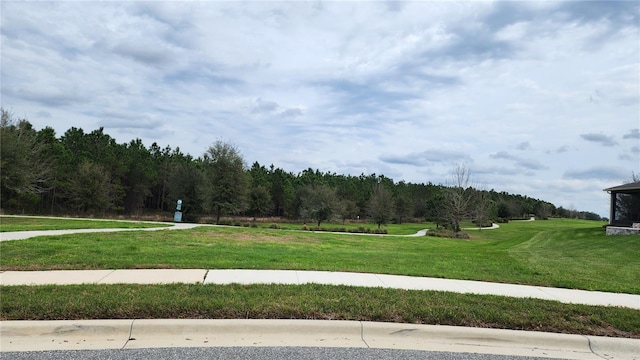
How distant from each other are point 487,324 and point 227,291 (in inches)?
147

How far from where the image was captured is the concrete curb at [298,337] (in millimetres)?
4816

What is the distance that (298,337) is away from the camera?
16.9 feet

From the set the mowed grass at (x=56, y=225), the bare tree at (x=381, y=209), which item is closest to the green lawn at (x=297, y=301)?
the mowed grass at (x=56, y=225)

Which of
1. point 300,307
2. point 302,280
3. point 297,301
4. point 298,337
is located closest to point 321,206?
point 302,280

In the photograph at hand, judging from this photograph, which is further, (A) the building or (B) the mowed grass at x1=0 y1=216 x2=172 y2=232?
(A) the building

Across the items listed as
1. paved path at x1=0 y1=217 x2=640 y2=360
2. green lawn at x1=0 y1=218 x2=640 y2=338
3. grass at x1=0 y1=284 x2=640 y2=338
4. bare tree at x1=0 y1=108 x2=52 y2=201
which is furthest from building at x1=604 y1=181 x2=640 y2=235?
bare tree at x1=0 y1=108 x2=52 y2=201

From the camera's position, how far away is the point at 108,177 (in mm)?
48375

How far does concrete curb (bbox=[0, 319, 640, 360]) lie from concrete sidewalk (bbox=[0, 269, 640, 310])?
7.04 ft

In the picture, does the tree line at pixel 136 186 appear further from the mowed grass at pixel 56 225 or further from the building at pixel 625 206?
the building at pixel 625 206

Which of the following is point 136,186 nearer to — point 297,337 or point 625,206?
point 625,206

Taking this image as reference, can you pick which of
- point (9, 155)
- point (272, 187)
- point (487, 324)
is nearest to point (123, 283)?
point (487, 324)

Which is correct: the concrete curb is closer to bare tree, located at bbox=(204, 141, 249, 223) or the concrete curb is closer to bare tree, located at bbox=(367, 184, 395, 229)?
bare tree, located at bbox=(204, 141, 249, 223)

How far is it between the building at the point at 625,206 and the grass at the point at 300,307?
25290mm

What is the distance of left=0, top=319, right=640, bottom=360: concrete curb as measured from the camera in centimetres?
482
